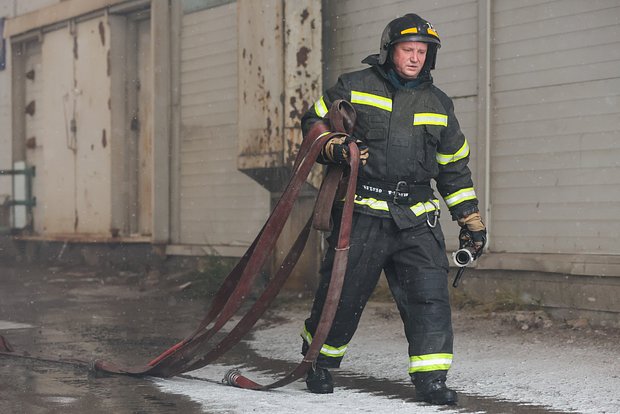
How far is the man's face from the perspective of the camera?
217 inches

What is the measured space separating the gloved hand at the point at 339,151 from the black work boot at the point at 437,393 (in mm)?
1116

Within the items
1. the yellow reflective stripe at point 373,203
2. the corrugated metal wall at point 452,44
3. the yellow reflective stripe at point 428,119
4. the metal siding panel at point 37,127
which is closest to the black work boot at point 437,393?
the yellow reflective stripe at point 373,203

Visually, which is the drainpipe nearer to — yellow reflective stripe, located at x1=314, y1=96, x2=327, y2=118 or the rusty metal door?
yellow reflective stripe, located at x1=314, y1=96, x2=327, y2=118

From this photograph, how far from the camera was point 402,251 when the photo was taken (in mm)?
5566

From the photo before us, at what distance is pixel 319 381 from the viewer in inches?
220

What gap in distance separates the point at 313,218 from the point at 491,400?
1.26m

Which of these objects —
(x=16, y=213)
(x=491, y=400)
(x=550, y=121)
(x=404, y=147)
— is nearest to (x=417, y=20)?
(x=404, y=147)

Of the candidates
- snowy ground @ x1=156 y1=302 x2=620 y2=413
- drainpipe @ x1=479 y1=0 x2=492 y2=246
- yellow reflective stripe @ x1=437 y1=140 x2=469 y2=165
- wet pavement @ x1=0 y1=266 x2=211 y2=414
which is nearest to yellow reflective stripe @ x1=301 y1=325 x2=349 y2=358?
snowy ground @ x1=156 y1=302 x2=620 y2=413

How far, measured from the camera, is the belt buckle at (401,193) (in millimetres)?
5520

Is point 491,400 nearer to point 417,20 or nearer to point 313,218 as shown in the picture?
point 313,218

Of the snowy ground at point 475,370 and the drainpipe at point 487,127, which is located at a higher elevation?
the drainpipe at point 487,127

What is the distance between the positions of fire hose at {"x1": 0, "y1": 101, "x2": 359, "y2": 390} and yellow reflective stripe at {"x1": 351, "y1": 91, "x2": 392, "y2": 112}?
4.4 inches

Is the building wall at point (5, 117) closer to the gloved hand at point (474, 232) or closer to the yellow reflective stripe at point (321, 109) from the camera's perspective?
the yellow reflective stripe at point (321, 109)

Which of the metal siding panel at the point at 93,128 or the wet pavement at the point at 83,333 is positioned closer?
the wet pavement at the point at 83,333
